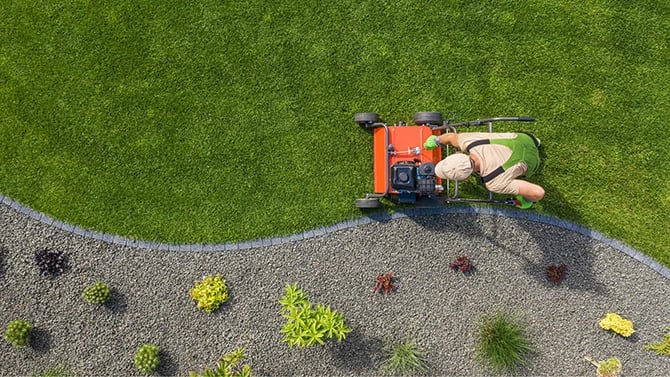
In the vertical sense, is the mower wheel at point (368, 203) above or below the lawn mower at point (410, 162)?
below

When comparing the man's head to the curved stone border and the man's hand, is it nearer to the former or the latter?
the man's hand

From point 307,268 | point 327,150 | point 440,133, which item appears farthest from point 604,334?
point 327,150

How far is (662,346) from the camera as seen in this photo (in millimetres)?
6070

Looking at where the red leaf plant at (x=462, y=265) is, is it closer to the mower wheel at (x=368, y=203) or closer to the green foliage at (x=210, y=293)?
the mower wheel at (x=368, y=203)

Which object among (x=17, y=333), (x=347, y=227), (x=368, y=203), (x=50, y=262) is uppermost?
(x=368, y=203)

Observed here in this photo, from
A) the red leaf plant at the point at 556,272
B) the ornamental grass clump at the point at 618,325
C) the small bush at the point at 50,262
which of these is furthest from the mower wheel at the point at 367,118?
the small bush at the point at 50,262

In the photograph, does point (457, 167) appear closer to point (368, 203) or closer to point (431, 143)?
point (431, 143)

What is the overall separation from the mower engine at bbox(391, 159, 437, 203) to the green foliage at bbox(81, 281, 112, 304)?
13.8ft

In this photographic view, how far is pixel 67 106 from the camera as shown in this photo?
617cm

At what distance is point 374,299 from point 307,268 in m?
1.06

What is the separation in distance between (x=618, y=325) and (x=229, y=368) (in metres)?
5.48

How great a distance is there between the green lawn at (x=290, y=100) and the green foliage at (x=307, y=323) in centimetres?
107

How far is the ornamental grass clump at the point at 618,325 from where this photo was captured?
19.6ft

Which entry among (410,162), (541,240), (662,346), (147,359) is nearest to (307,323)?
(147,359)
